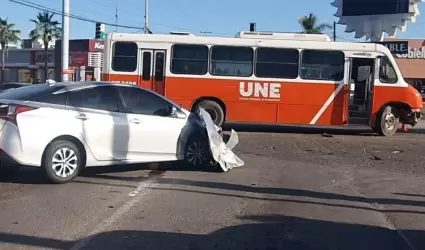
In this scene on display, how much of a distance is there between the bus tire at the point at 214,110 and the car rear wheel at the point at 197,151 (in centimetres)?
829

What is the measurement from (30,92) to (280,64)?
11767 millimetres

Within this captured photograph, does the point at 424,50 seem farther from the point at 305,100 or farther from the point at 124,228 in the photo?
the point at 124,228

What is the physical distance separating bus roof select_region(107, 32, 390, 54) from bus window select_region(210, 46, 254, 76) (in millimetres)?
208

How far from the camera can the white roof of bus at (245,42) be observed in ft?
66.8

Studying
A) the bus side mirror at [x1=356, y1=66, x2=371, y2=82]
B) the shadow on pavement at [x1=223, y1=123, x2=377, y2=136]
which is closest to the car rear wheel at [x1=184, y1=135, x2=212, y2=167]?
the shadow on pavement at [x1=223, y1=123, x2=377, y2=136]

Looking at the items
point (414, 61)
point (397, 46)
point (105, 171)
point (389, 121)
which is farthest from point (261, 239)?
point (414, 61)

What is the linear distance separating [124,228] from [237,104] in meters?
13.5

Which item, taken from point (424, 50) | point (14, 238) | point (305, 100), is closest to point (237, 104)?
point (305, 100)

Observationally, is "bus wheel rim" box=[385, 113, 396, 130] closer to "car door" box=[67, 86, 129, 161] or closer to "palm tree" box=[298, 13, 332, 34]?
"car door" box=[67, 86, 129, 161]

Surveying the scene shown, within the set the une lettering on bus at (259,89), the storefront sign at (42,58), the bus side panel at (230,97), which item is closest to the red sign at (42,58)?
the storefront sign at (42,58)

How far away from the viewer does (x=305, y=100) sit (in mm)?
20484

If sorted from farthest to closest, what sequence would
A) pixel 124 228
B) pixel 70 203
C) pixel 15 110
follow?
1. pixel 15 110
2. pixel 70 203
3. pixel 124 228

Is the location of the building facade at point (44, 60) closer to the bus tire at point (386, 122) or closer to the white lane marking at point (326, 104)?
the white lane marking at point (326, 104)

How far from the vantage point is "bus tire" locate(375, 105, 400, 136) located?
20.4 m
